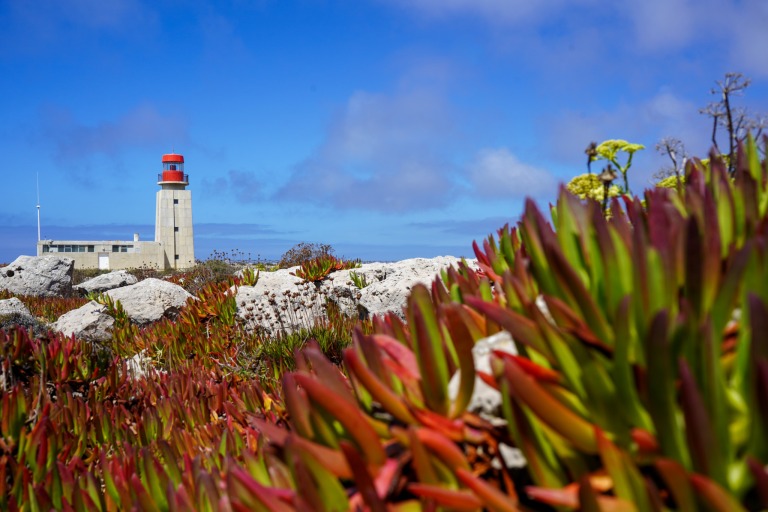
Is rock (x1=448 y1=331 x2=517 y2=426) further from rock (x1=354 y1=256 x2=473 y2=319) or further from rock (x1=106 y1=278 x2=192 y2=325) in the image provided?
rock (x1=106 y1=278 x2=192 y2=325)

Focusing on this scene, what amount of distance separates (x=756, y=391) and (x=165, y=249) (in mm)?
67765

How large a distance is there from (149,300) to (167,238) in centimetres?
5701

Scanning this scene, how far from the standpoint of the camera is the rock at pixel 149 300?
11.7m

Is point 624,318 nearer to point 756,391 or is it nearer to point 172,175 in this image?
point 756,391

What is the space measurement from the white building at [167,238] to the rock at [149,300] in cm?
5156

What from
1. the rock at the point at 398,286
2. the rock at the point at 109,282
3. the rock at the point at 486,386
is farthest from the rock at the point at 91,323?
the rock at the point at 109,282

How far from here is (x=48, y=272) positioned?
78.6ft

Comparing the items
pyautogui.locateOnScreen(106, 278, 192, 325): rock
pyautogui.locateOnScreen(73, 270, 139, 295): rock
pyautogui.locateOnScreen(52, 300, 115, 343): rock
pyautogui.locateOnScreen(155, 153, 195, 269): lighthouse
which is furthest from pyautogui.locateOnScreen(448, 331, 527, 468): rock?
pyautogui.locateOnScreen(155, 153, 195, 269): lighthouse

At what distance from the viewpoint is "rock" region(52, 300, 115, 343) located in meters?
10.6

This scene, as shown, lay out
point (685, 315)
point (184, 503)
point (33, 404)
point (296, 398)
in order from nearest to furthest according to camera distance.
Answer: point (685, 315) → point (296, 398) → point (184, 503) → point (33, 404)

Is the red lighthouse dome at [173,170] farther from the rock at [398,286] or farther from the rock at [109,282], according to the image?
the rock at [398,286]

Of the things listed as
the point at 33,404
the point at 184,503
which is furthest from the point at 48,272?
the point at 184,503

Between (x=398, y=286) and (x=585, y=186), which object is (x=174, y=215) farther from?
(x=585, y=186)

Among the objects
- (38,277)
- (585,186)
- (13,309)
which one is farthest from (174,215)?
(585,186)
